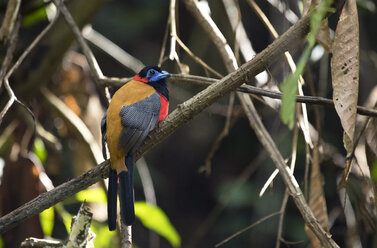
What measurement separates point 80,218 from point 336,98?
2.86 feet

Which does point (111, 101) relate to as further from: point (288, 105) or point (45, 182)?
point (288, 105)

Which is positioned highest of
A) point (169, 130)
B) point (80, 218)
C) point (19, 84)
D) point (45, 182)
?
point (19, 84)

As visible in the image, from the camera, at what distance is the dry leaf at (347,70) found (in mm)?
1620

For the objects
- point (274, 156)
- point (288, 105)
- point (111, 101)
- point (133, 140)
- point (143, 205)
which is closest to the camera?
point (288, 105)

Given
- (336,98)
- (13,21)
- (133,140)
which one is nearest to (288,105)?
(336,98)

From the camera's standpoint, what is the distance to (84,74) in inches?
149

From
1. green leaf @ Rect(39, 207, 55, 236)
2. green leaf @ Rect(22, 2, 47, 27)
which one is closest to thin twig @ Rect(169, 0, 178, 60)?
green leaf @ Rect(39, 207, 55, 236)

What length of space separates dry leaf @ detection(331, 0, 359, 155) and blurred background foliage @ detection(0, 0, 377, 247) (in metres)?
0.77

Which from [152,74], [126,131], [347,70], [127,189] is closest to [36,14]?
[152,74]

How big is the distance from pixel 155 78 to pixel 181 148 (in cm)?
347

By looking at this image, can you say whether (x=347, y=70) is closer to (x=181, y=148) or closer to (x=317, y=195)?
(x=317, y=195)

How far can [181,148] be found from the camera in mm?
6453

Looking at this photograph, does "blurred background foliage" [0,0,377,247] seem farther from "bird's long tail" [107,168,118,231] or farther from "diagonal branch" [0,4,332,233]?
"diagonal branch" [0,4,332,233]

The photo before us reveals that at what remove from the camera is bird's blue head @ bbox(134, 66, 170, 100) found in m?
3.00
